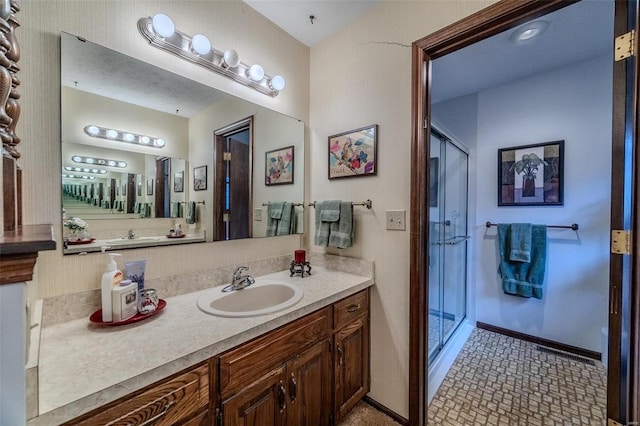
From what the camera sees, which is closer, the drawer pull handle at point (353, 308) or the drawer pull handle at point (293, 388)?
the drawer pull handle at point (293, 388)

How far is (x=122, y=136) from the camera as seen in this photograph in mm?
1127

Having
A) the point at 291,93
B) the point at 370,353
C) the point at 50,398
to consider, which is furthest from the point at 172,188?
the point at 370,353

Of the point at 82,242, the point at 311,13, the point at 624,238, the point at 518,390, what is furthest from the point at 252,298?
the point at 518,390

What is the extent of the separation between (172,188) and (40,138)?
472 millimetres

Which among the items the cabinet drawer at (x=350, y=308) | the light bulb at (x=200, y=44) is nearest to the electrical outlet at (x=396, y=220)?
the cabinet drawer at (x=350, y=308)

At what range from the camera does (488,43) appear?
182cm

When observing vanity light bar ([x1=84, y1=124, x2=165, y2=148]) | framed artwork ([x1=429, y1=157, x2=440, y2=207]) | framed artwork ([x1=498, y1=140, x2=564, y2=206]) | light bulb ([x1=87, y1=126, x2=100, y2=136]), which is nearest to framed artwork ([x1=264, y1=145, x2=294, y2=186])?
vanity light bar ([x1=84, y1=124, x2=165, y2=148])

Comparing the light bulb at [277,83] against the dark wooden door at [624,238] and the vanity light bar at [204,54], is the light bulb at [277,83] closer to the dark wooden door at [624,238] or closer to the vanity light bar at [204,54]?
the vanity light bar at [204,54]

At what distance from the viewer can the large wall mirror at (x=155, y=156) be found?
3.33ft

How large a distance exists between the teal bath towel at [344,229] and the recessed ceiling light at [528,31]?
1625mm

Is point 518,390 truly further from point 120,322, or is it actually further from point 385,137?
point 120,322

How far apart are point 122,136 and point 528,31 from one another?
2.49 metres

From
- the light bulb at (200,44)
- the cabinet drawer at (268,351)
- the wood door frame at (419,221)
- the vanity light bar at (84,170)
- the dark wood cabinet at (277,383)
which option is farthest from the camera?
the wood door frame at (419,221)

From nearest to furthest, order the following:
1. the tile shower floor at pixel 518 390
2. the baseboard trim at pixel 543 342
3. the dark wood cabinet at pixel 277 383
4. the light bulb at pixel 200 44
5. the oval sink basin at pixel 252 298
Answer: the dark wood cabinet at pixel 277 383 < the oval sink basin at pixel 252 298 < the light bulb at pixel 200 44 < the tile shower floor at pixel 518 390 < the baseboard trim at pixel 543 342
